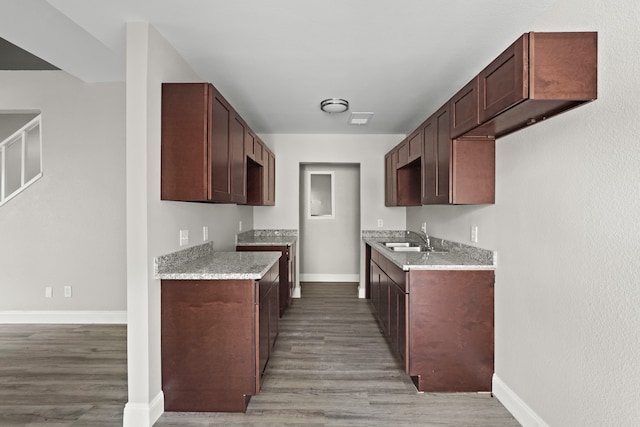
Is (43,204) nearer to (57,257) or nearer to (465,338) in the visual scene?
(57,257)

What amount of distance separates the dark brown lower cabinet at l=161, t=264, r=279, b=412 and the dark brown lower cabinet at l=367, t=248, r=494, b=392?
1200 millimetres

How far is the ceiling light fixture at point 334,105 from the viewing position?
3828 millimetres

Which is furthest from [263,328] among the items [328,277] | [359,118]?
[328,277]

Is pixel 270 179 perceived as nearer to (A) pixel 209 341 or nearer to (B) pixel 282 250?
(B) pixel 282 250

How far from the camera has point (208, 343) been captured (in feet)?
7.93

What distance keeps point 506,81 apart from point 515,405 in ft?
6.63

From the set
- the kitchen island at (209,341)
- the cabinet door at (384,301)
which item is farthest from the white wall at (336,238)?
the kitchen island at (209,341)

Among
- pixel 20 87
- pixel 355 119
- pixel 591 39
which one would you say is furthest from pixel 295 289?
pixel 591 39

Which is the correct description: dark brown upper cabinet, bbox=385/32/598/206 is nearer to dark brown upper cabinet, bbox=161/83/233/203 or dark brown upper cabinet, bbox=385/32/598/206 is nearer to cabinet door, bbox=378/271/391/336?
cabinet door, bbox=378/271/391/336

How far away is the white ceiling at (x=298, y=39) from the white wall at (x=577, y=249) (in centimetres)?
54

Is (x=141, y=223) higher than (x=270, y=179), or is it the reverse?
(x=270, y=179)

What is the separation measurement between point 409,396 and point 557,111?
2085mm

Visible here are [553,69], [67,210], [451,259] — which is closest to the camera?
[553,69]

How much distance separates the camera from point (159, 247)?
2.40 meters
